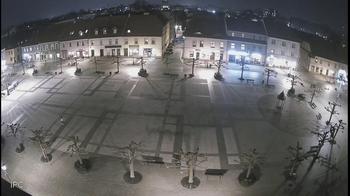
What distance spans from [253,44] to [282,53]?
285 inches

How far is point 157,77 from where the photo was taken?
61656 millimetres

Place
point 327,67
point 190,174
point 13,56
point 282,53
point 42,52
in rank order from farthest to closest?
1. point 42,52
2. point 282,53
3. point 13,56
4. point 327,67
5. point 190,174

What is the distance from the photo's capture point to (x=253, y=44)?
240 ft

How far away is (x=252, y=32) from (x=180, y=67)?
21.2m

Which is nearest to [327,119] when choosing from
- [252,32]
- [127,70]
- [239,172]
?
[239,172]

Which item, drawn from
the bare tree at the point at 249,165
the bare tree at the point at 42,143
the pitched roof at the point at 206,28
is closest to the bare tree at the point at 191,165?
the bare tree at the point at 249,165

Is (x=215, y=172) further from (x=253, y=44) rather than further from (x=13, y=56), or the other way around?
(x=13, y=56)

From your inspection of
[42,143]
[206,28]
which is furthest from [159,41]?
[42,143]

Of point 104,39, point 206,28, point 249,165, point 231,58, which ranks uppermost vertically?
point 206,28

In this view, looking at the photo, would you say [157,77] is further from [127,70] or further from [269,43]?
[269,43]

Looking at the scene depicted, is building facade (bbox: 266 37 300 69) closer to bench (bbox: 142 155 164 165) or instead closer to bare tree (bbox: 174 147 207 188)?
bare tree (bbox: 174 147 207 188)

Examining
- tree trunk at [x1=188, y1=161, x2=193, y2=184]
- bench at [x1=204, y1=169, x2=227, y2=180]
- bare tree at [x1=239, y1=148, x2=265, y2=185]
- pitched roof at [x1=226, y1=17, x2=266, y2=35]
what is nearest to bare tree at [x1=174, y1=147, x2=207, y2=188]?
tree trunk at [x1=188, y1=161, x2=193, y2=184]

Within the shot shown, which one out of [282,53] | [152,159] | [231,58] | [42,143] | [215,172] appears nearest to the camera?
[215,172]

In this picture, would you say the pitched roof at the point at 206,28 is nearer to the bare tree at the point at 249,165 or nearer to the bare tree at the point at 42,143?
the bare tree at the point at 249,165
